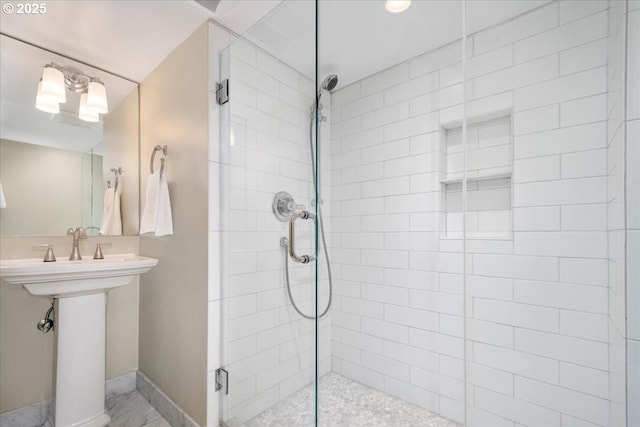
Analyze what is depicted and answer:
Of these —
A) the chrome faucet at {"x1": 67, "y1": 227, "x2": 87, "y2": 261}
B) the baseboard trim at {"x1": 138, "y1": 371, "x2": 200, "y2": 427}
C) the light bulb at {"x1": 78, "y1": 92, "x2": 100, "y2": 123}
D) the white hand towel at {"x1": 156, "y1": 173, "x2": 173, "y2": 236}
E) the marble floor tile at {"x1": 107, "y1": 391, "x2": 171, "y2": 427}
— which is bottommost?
the marble floor tile at {"x1": 107, "y1": 391, "x2": 171, "y2": 427}

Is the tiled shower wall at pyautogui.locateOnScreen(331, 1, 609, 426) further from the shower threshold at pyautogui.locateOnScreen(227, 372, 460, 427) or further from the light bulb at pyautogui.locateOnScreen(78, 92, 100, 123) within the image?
the light bulb at pyautogui.locateOnScreen(78, 92, 100, 123)

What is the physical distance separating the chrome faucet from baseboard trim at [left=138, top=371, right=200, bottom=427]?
0.85m

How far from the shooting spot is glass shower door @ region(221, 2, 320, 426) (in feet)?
4.20

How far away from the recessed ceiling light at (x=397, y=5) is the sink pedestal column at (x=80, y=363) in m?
1.97

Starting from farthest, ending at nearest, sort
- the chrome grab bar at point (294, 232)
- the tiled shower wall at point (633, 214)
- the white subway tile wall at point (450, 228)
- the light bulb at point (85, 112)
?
the light bulb at point (85, 112), the chrome grab bar at point (294, 232), the white subway tile wall at point (450, 228), the tiled shower wall at point (633, 214)

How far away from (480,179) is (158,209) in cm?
171

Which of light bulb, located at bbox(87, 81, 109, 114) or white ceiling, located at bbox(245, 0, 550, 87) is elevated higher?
white ceiling, located at bbox(245, 0, 550, 87)

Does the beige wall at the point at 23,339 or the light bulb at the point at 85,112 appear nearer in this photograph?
the beige wall at the point at 23,339

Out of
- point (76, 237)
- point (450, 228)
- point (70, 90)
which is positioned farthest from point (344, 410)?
point (70, 90)

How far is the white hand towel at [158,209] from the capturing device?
61.1 inches

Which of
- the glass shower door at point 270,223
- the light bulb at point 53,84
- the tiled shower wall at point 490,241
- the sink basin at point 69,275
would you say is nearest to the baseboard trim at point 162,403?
the glass shower door at point 270,223

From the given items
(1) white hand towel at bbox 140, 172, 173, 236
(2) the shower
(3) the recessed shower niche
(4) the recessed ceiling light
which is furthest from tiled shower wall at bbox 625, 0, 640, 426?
(1) white hand towel at bbox 140, 172, 173, 236

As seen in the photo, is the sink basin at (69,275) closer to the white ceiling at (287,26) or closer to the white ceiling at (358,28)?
the white ceiling at (287,26)

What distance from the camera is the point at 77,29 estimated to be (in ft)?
4.79
